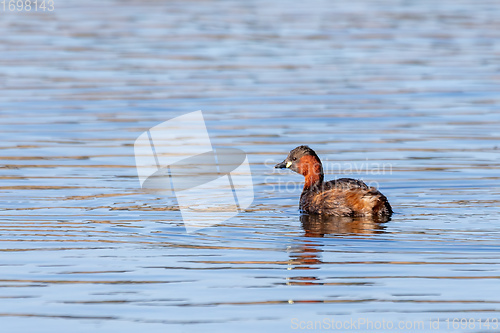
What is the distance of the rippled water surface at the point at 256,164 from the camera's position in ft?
25.7

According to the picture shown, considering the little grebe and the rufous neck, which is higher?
the rufous neck

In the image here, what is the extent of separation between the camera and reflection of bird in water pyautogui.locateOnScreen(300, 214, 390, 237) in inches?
404

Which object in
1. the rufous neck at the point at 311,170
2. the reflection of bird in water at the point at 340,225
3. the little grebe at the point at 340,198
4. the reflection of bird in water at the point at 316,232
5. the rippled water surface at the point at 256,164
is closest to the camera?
the rippled water surface at the point at 256,164

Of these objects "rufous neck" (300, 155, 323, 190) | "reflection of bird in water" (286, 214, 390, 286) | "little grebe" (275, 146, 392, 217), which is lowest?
"reflection of bird in water" (286, 214, 390, 286)

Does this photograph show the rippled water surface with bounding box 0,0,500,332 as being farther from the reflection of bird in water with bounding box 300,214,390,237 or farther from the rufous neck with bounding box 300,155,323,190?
the rufous neck with bounding box 300,155,323,190

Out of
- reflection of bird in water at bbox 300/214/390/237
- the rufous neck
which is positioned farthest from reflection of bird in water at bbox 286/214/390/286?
the rufous neck

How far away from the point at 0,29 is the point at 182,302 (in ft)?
69.2

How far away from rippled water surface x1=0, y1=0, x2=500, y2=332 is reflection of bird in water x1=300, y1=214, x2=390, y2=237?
46 millimetres

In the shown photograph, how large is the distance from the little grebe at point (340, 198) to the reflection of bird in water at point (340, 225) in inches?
3.6

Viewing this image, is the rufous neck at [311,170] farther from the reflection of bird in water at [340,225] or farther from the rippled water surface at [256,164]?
the reflection of bird in water at [340,225]

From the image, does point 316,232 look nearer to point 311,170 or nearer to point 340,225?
point 340,225

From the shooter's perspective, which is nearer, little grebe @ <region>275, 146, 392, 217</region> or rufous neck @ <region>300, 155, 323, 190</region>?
little grebe @ <region>275, 146, 392, 217</region>

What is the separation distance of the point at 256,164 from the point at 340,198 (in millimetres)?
2750

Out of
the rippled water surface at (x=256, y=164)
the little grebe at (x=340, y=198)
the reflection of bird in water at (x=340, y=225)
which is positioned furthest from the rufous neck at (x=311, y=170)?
the reflection of bird in water at (x=340, y=225)
